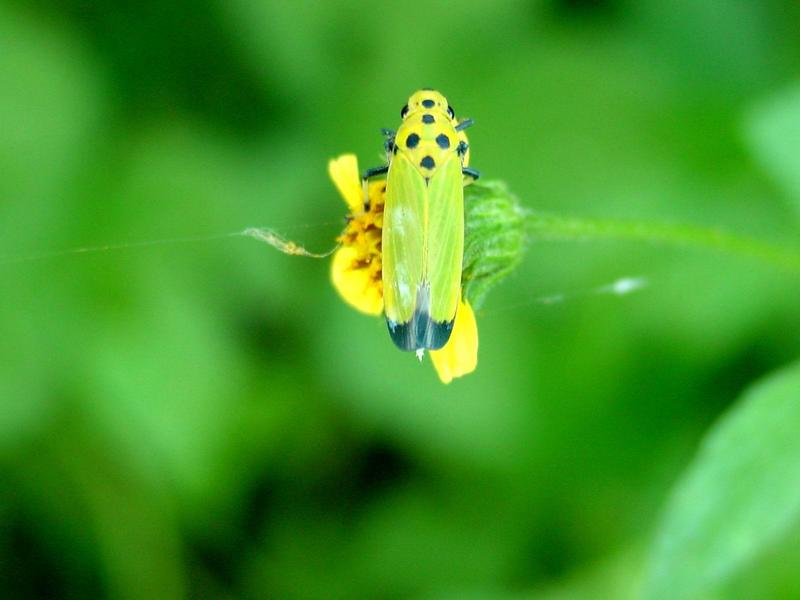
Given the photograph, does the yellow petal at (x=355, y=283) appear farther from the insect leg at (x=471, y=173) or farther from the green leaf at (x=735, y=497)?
the green leaf at (x=735, y=497)

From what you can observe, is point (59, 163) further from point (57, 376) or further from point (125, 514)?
point (125, 514)

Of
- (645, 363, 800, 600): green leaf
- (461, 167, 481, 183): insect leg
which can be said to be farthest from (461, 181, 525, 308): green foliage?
(645, 363, 800, 600): green leaf

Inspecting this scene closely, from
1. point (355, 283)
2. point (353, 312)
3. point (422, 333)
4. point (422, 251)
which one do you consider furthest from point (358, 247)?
point (353, 312)

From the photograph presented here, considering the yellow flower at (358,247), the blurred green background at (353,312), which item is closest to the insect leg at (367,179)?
the yellow flower at (358,247)

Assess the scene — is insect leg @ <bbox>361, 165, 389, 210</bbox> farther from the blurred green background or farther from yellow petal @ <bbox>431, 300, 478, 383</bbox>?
the blurred green background

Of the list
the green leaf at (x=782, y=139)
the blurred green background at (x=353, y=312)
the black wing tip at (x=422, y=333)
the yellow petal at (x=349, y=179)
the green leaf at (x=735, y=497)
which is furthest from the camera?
the blurred green background at (x=353, y=312)

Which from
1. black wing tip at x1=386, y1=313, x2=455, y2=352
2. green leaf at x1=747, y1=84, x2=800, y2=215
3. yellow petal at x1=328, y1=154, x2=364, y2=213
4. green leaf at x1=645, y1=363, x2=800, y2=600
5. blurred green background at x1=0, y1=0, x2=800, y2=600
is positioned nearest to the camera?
black wing tip at x1=386, y1=313, x2=455, y2=352

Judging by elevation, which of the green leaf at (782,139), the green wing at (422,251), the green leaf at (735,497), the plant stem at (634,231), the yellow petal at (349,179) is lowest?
the green leaf at (735,497)
